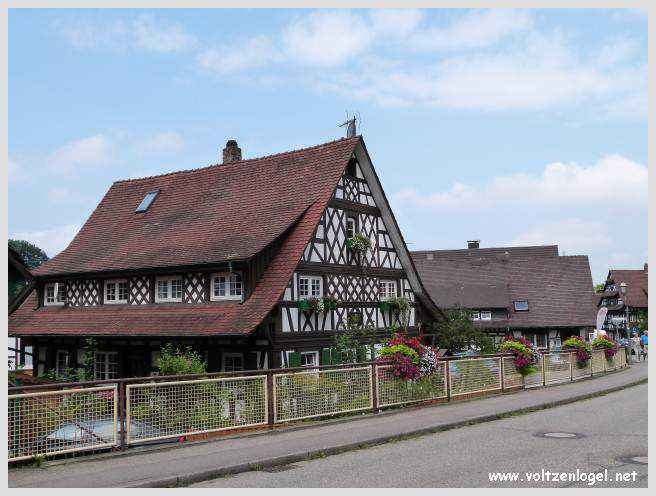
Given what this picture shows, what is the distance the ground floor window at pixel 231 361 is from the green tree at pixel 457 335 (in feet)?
33.8

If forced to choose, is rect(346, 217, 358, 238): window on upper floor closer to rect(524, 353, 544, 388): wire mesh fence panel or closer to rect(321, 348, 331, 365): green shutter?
rect(321, 348, 331, 365): green shutter

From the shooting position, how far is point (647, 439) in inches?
524

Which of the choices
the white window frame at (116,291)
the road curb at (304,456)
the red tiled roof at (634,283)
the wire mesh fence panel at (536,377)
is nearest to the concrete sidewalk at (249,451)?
the road curb at (304,456)

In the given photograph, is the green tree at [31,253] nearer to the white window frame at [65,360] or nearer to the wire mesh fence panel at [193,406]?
the white window frame at [65,360]

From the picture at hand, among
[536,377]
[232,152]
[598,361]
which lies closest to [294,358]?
[536,377]

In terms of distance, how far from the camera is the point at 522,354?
78.3 feet

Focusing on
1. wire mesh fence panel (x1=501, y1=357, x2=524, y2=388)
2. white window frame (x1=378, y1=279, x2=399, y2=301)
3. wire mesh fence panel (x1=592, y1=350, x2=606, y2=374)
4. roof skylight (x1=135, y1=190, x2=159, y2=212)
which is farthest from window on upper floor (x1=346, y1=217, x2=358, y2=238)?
wire mesh fence panel (x1=592, y1=350, x2=606, y2=374)

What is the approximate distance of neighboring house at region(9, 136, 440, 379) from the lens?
2359cm

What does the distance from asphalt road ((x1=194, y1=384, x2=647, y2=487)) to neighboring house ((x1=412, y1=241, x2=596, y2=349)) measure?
116 ft

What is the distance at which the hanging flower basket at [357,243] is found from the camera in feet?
87.7

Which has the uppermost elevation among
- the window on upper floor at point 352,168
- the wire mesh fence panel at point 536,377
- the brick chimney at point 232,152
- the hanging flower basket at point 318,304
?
the brick chimney at point 232,152

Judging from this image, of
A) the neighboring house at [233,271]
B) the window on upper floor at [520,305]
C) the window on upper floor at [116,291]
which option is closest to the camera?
the neighboring house at [233,271]

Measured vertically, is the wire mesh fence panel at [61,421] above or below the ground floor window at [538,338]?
above

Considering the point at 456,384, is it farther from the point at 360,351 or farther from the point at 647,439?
the point at 647,439
